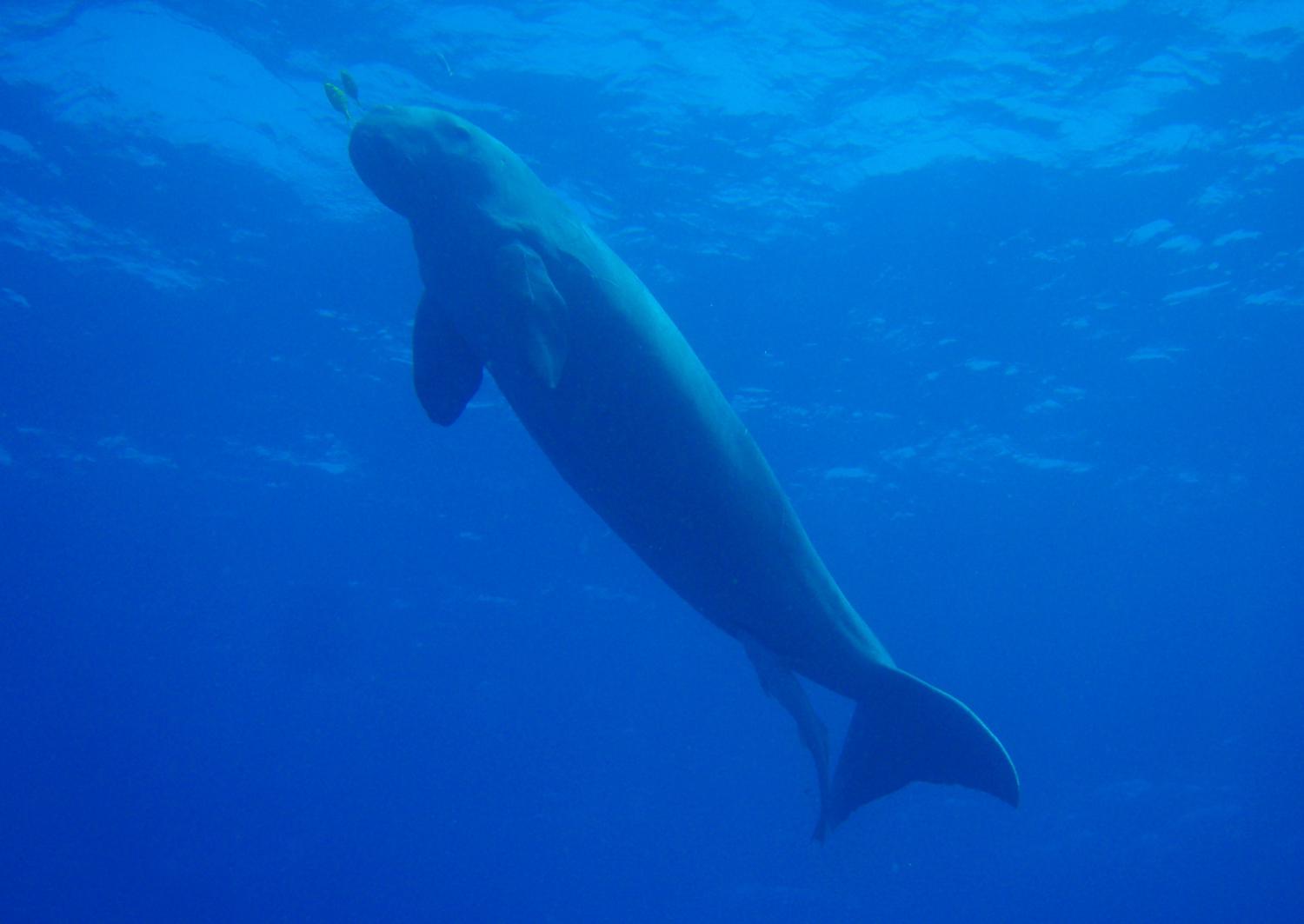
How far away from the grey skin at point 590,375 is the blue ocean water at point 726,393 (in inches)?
318

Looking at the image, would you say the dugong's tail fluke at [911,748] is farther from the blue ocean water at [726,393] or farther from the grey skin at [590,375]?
the blue ocean water at [726,393]

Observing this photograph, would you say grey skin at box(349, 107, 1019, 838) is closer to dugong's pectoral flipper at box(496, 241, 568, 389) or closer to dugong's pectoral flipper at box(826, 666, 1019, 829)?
dugong's pectoral flipper at box(496, 241, 568, 389)

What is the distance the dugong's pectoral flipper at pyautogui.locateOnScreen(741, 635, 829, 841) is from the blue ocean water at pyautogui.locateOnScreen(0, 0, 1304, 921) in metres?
9.09

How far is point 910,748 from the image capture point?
20.9ft

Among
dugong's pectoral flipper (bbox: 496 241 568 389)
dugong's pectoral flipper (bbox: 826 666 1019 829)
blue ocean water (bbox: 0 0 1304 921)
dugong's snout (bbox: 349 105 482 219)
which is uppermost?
blue ocean water (bbox: 0 0 1304 921)

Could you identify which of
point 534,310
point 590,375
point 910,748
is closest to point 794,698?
point 910,748

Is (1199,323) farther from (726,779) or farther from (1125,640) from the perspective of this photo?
(726,779)

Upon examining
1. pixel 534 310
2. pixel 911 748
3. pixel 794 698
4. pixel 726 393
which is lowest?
pixel 534 310

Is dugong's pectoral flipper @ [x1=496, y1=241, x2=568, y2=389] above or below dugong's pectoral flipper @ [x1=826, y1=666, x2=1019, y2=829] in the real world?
below

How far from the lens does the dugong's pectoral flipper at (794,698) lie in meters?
6.04

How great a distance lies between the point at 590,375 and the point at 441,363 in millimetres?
991

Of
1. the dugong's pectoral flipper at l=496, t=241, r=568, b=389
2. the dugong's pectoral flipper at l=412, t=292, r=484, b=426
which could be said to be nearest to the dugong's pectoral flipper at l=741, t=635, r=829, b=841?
the dugong's pectoral flipper at l=412, t=292, r=484, b=426

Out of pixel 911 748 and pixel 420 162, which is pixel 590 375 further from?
pixel 911 748

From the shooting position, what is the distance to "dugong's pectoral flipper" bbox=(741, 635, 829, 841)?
604 centimetres
